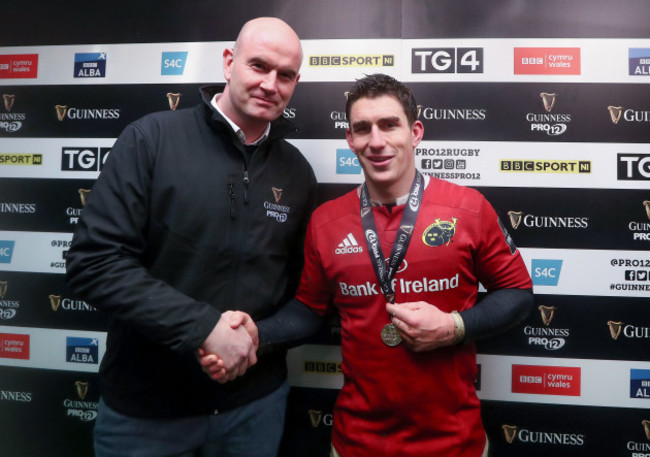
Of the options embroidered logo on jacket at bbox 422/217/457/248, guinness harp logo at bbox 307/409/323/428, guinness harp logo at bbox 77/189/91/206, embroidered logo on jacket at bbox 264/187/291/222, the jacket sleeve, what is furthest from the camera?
guinness harp logo at bbox 77/189/91/206

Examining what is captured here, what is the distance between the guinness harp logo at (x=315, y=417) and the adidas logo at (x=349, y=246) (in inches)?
38.1

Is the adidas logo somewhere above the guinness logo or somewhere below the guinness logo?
above

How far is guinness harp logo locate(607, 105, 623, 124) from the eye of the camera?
5.74ft

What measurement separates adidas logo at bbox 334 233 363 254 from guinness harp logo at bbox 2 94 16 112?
1.93m

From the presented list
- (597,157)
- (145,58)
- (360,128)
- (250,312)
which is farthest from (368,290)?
(145,58)

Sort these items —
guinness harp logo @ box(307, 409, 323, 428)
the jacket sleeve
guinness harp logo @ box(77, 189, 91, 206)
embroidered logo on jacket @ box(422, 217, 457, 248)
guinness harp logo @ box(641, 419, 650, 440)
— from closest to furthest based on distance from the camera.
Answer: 1. the jacket sleeve
2. embroidered logo on jacket @ box(422, 217, 457, 248)
3. guinness harp logo @ box(641, 419, 650, 440)
4. guinness harp logo @ box(307, 409, 323, 428)
5. guinness harp logo @ box(77, 189, 91, 206)

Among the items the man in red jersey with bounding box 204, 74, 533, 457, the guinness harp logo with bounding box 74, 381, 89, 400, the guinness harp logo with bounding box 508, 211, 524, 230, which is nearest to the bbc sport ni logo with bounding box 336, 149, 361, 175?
the man in red jersey with bounding box 204, 74, 533, 457

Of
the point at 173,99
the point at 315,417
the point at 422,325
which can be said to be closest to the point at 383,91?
the point at 422,325

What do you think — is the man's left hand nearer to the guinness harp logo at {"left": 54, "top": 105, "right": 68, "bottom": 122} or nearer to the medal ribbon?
the medal ribbon

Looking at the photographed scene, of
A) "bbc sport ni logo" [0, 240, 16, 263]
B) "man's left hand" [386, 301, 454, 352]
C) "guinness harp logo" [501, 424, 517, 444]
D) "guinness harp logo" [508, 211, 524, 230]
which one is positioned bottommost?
"guinness harp logo" [501, 424, 517, 444]

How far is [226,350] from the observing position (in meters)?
1.14

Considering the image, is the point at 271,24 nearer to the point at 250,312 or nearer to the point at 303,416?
the point at 250,312

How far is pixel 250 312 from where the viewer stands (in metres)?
1.33

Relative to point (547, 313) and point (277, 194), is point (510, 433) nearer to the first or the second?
point (547, 313)
